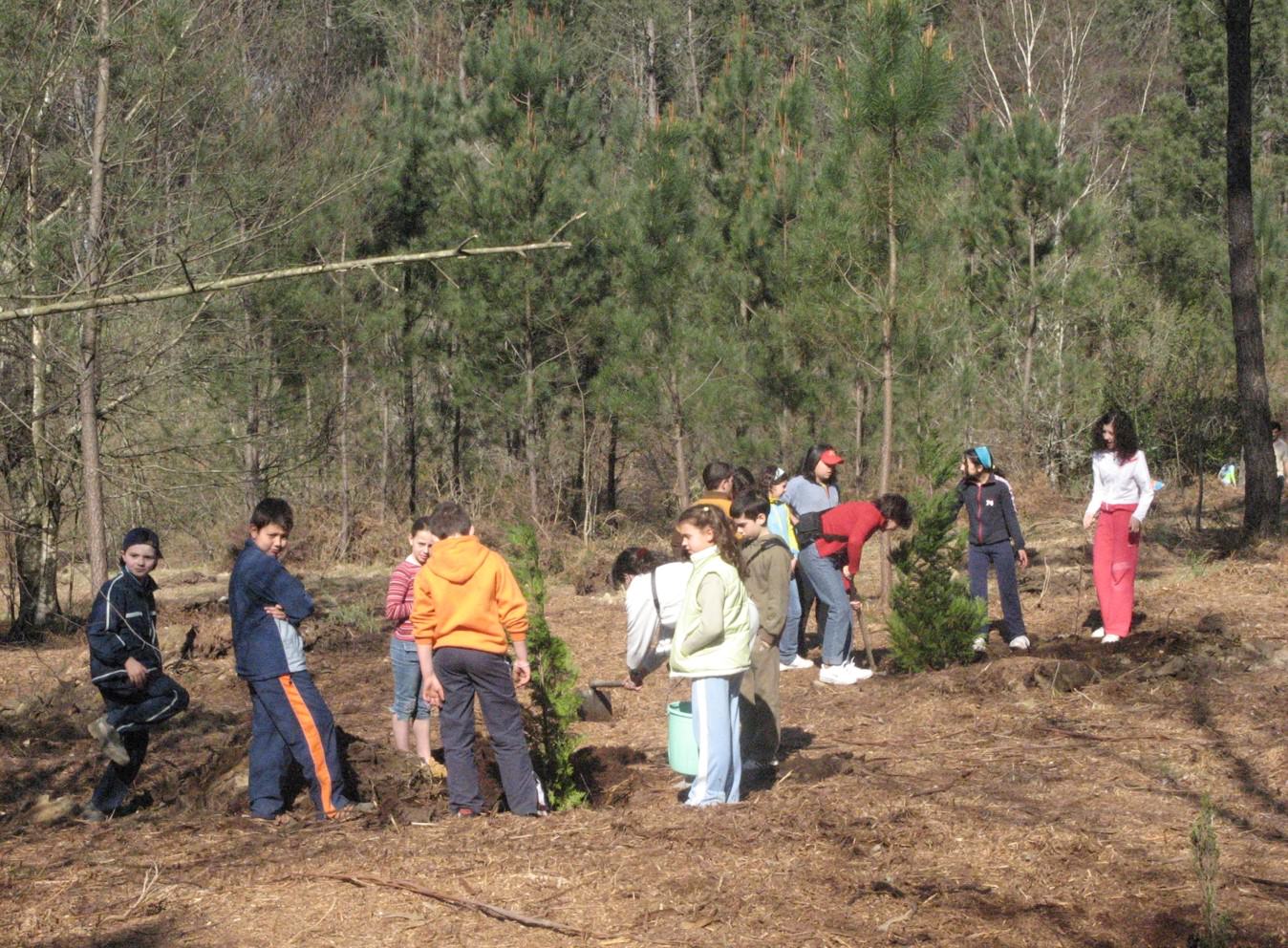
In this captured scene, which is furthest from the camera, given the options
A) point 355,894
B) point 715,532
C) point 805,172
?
point 805,172

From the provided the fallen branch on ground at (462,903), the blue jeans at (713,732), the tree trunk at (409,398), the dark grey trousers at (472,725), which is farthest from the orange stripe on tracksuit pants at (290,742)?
the tree trunk at (409,398)

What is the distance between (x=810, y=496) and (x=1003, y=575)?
5.06ft

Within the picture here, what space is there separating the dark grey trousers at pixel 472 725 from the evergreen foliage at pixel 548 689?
0.28m

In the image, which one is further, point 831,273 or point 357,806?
point 831,273

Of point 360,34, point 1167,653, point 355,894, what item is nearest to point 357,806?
point 355,894

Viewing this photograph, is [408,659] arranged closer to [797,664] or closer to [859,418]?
[797,664]

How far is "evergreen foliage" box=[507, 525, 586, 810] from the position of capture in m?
6.75

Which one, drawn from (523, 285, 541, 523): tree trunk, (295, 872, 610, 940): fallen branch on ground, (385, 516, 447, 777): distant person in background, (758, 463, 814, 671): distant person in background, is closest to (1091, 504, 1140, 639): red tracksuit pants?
(758, 463, 814, 671): distant person in background

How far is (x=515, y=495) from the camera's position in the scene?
20.7 meters

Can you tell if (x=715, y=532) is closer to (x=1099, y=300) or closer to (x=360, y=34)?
(x=1099, y=300)

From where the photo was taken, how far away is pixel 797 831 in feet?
18.5

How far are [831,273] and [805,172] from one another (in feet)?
21.7

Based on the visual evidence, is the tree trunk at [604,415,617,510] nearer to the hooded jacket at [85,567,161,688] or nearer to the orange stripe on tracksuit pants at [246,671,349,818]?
the hooded jacket at [85,567,161,688]

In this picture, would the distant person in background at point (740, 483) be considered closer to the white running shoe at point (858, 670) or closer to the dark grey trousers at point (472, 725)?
the white running shoe at point (858, 670)
